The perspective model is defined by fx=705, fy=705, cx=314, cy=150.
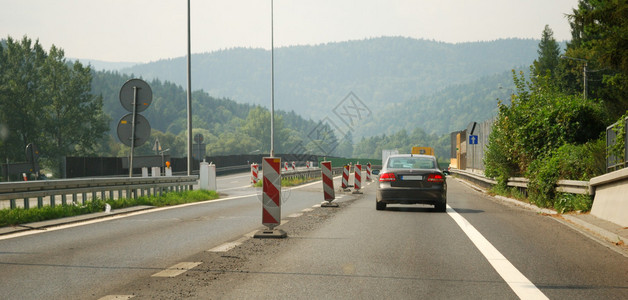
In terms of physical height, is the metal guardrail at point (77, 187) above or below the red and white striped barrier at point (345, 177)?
above

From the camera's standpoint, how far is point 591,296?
5875 millimetres

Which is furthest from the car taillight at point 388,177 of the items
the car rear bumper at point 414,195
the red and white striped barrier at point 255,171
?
the red and white striped barrier at point 255,171

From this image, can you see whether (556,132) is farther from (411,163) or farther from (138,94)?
(138,94)

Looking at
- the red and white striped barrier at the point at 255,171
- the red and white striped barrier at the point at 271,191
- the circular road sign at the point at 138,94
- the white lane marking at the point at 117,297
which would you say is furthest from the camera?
the red and white striped barrier at the point at 255,171

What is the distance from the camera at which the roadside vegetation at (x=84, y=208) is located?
39.7ft

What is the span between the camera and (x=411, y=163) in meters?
16.2

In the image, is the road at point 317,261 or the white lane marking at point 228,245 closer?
the road at point 317,261

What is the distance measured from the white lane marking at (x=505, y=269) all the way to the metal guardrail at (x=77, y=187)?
7666 mm

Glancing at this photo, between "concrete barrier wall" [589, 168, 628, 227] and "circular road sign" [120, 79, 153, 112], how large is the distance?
10069mm

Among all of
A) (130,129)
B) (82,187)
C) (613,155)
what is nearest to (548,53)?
(613,155)

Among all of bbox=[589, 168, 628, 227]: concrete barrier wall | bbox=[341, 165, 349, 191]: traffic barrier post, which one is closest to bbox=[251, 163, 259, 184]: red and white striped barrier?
bbox=[341, 165, 349, 191]: traffic barrier post

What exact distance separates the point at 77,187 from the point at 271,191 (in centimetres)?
598

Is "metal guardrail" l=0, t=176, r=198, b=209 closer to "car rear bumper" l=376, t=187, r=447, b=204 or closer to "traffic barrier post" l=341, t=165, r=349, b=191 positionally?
"car rear bumper" l=376, t=187, r=447, b=204

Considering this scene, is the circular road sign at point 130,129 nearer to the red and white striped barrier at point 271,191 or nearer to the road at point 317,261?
the road at point 317,261
